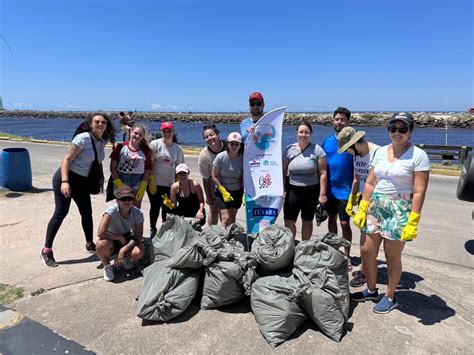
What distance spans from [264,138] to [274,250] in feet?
4.62

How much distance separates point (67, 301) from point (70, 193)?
1.25 m

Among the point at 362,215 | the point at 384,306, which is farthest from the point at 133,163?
the point at 384,306

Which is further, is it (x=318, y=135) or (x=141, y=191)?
(x=318, y=135)

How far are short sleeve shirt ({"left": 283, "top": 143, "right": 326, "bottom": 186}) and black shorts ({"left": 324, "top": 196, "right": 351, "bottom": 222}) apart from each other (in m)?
0.28

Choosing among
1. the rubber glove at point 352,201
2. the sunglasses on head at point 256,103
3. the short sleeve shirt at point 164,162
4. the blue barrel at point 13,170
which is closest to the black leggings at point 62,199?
the short sleeve shirt at point 164,162

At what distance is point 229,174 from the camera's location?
14.0ft

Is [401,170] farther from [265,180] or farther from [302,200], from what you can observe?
[265,180]

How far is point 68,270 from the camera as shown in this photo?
407cm

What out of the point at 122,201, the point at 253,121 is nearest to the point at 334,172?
the point at 253,121

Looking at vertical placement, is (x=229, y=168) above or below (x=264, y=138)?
below

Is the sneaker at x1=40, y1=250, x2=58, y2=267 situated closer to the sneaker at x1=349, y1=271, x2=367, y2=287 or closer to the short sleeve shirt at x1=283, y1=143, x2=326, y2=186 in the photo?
the short sleeve shirt at x1=283, y1=143, x2=326, y2=186

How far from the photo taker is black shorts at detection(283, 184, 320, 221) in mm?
4082

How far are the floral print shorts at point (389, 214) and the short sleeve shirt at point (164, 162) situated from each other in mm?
2502

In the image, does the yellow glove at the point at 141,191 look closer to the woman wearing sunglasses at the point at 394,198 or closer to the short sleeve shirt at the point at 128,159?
the short sleeve shirt at the point at 128,159
